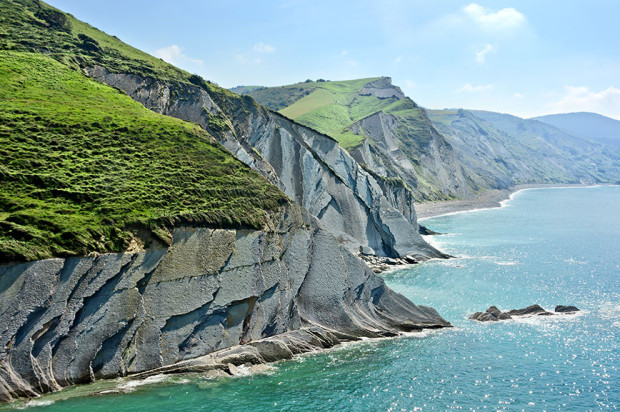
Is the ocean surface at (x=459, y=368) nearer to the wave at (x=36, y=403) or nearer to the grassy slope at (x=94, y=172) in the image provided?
the wave at (x=36, y=403)

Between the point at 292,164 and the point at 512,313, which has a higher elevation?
the point at 292,164

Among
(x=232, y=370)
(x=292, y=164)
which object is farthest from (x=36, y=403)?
(x=292, y=164)

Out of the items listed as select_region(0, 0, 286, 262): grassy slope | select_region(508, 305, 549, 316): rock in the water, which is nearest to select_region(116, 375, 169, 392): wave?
select_region(0, 0, 286, 262): grassy slope

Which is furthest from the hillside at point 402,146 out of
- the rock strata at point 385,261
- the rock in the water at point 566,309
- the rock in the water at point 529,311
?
the rock in the water at point 529,311

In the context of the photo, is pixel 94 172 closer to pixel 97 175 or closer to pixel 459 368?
pixel 97 175

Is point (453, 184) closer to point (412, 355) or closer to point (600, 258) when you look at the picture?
point (600, 258)

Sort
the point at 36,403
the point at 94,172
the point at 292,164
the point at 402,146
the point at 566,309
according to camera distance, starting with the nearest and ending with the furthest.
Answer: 1. the point at 36,403
2. the point at 94,172
3. the point at 566,309
4. the point at 292,164
5. the point at 402,146
